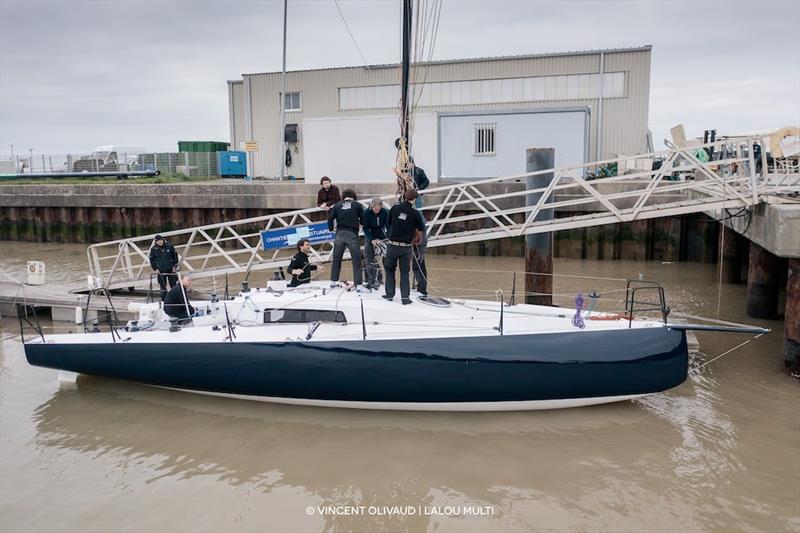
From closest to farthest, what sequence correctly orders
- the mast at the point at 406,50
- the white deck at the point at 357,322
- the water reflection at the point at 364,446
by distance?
the water reflection at the point at 364,446
the white deck at the point at 357,322
the mast at the point at 406,50

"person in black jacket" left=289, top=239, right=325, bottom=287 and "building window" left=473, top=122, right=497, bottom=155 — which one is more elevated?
"building window" left=473, top=122, right=497, bottom=155

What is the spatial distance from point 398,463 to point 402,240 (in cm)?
301

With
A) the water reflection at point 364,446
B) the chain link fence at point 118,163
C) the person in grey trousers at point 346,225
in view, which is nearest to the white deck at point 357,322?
the person in grey trousers at point 346,225

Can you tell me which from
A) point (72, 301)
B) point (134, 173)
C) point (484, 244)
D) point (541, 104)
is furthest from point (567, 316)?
point (134, 173)

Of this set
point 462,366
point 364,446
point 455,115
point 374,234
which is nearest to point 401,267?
point 374,234

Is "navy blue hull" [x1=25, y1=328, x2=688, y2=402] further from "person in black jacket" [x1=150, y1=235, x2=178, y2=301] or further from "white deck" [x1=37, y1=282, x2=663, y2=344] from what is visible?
"person in black jacket" [x1=150, y1=235, x2=178, y2=301]

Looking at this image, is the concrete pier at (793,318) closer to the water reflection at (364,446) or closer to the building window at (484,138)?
the water reflection at (364,446)

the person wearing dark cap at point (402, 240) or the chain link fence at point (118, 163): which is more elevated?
the chain link fence at point (118, 163)

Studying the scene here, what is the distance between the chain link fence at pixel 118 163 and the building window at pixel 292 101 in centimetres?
731

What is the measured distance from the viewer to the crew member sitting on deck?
29.9 ft

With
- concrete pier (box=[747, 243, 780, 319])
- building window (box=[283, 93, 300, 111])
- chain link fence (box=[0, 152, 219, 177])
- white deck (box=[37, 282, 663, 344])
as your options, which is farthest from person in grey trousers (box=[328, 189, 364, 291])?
chain link fence (box=[0, 152, 219, 177])

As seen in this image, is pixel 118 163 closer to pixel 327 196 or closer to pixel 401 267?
pixel 327 196

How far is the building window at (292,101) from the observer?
32.0 meters

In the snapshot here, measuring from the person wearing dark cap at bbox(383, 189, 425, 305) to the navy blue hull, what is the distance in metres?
1.12
